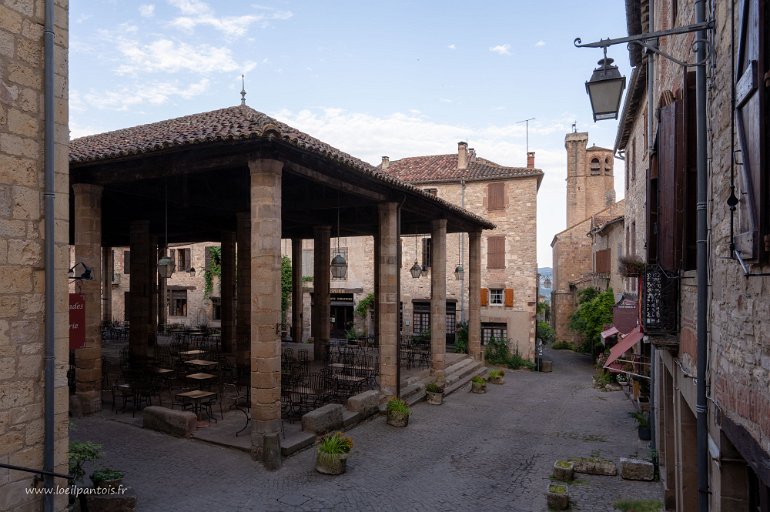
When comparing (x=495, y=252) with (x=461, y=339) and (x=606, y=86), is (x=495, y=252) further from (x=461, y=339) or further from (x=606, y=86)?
(x=606, y=86)

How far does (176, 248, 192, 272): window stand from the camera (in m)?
32.8

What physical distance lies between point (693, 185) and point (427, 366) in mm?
14670

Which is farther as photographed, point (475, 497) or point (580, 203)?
point (580, 203)

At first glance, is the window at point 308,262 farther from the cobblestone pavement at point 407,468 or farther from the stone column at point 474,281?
the cobblestone pavement at point 407,468

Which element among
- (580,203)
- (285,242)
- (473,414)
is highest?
(580,203)

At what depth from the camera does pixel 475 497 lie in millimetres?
8562

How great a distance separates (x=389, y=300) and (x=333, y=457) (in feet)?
18.5

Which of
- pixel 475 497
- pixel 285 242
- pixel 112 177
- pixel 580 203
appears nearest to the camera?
pixel 475 497

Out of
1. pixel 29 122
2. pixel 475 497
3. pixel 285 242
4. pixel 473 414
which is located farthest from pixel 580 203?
pixel 29 122

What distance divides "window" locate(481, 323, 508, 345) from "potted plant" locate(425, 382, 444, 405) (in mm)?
10681

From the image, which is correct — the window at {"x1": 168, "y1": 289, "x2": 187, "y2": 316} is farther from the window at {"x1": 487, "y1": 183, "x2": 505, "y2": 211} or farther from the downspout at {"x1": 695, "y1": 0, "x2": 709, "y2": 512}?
the downspout at {"x1": 695, "y1": 0, "x2": 709, "y2": 512}

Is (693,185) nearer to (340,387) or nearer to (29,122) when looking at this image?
(29,122)

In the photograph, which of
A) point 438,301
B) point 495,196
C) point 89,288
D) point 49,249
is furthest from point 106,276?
point 49,249

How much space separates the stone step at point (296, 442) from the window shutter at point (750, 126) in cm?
843
